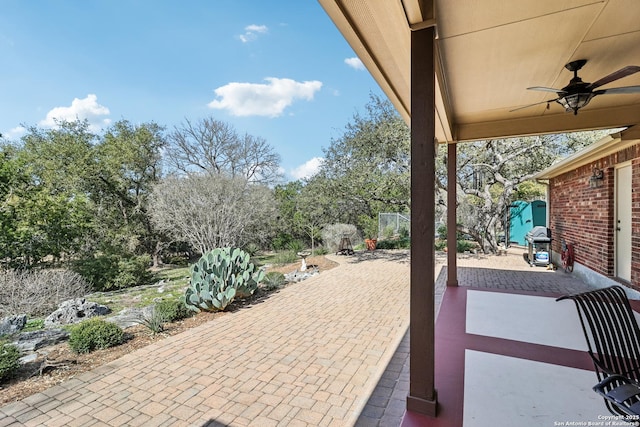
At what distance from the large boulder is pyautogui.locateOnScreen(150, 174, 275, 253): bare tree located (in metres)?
4.52

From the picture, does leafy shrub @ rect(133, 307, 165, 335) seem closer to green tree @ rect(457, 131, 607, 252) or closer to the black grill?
the black grill

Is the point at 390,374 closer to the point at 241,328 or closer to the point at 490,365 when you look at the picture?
the point at 490,365

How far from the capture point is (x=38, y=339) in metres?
3.92

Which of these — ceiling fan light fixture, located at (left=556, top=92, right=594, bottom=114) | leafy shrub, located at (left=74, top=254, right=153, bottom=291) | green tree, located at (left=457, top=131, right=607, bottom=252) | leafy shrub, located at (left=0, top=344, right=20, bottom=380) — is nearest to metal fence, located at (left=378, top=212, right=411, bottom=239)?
green tree, located at (left=457, top=131, right=607, bottom=252)

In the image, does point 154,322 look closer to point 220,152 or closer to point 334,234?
point 334,234

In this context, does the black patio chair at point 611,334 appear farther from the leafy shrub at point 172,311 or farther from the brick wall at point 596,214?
the leafy shrub at point 172,311

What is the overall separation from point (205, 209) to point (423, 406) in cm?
936

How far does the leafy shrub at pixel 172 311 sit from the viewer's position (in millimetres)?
4403

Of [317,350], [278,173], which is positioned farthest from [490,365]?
[278,173]

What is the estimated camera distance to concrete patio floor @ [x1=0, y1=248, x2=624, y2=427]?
2326 mm

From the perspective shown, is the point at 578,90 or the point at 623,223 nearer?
the point at 578,90

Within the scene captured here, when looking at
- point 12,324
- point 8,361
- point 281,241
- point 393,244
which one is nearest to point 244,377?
point 8,361

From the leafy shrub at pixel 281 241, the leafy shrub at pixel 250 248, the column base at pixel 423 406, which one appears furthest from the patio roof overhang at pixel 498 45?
the leafy shrub at pixel 281 241

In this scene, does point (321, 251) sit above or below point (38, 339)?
above
